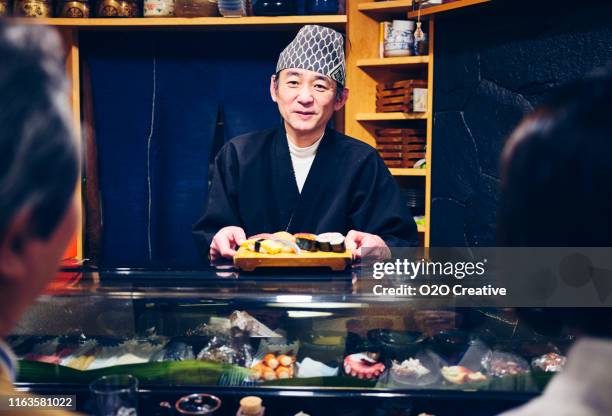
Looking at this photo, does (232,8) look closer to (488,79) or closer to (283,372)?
(488,79)

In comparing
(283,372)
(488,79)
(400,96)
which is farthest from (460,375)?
(400,96)

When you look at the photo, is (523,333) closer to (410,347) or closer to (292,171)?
(410,347)

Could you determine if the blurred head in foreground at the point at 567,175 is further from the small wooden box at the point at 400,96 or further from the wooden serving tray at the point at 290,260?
the small wooden box at the point at 400,96

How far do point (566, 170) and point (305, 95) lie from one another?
247 cm

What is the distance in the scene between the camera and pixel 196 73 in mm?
4973

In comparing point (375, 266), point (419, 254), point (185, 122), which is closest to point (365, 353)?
point (375, 266)

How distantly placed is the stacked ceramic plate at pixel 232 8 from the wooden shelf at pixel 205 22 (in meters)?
0.04

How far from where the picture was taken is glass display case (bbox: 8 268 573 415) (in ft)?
5.72

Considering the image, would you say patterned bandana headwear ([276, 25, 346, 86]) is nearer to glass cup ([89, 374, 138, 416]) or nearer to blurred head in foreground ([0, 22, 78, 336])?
glass cup ([89, 374, 138, 416])

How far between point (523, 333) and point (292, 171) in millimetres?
1595

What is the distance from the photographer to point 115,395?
1.56 metres

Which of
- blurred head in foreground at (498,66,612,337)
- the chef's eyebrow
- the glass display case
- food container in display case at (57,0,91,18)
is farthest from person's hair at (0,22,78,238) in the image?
food container in display case at (57,0,91,18)

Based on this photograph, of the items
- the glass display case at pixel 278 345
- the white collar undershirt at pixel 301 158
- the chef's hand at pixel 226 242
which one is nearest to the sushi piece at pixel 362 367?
the glass display case at pixel 278 345

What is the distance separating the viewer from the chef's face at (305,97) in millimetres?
3049
